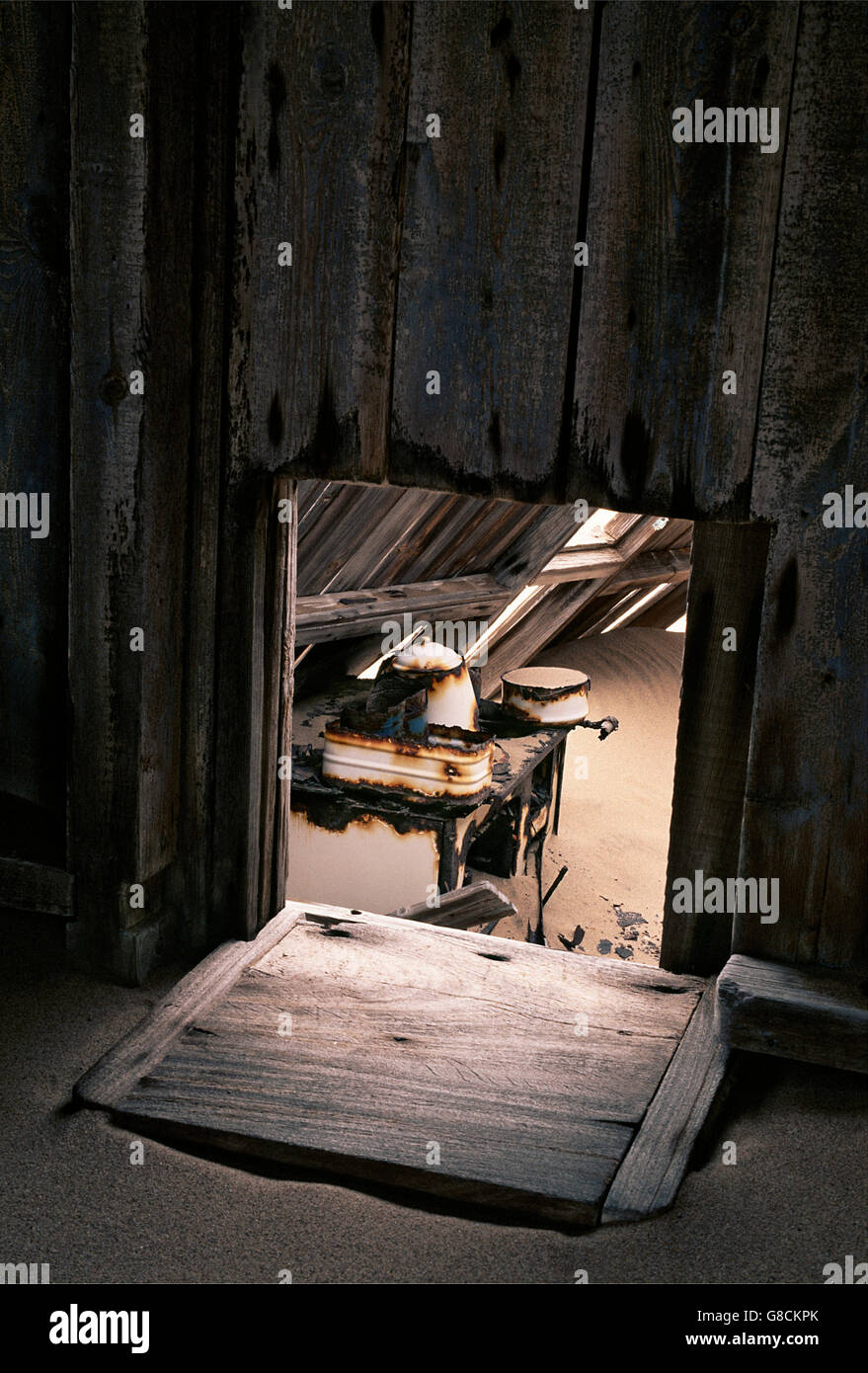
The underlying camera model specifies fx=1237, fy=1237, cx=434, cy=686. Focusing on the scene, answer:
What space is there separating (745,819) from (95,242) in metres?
1.57

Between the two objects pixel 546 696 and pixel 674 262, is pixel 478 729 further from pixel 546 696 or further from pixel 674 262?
pixel 674 262

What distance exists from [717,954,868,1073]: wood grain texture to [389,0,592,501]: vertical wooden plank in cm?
95

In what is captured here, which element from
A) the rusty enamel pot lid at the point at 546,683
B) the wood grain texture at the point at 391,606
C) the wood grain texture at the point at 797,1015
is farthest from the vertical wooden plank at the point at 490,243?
the rusty enamel pot lid at the point at 546,683

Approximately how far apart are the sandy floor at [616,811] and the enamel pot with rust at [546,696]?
634mm

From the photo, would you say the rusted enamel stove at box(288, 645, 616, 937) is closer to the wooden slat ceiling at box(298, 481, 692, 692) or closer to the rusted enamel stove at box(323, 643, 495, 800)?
the rusted enamel stove at box(323, 643, 495, 800)

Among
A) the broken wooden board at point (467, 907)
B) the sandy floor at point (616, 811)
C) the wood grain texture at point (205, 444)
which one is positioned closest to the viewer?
the wood grain texture at point (205, 444)

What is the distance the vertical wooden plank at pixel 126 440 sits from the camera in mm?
2164

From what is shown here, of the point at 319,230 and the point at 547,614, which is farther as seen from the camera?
the point at 547,614

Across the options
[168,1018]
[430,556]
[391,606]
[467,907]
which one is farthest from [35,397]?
[430,556]

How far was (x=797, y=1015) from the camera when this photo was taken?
7.07ft

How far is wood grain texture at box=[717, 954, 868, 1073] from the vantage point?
2131mm

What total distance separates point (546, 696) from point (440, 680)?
1.76 meters

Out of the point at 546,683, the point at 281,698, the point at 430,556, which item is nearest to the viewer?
the point at 281,698

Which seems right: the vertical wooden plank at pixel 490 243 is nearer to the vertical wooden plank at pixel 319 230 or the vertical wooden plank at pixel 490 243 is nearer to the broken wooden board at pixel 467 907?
the vertical wooden plank at pixel 319 230
